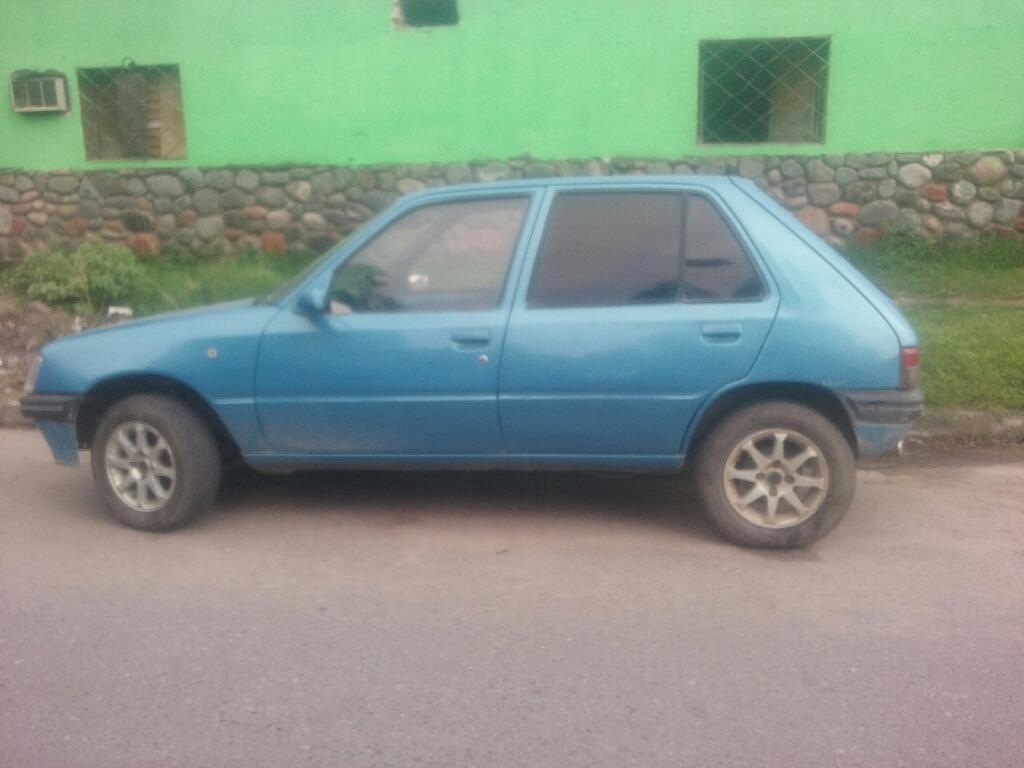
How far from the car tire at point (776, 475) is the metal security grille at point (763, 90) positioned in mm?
5970

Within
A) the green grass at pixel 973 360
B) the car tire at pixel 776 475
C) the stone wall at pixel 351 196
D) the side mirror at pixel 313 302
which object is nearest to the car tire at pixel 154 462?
the side mirror at pixel 313 302

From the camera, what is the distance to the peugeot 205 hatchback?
15.7 feet

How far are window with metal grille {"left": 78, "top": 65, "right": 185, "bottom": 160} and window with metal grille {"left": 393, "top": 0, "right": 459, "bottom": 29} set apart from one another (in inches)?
93.3

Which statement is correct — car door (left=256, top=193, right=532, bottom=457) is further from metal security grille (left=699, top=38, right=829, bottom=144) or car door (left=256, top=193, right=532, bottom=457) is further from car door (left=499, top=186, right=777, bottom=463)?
metal security grille (left=699, top=38, right=829, bottom=144)

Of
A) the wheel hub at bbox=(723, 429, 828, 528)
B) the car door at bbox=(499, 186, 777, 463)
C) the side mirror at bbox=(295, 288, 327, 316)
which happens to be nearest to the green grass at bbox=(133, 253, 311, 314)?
the side mirror at bbox=(295, 288, 327, 316)

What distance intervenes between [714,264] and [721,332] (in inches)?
13.6

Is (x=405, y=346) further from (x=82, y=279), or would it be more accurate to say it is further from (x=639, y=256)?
(x=82, y=279)

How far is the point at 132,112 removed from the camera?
11.0 metres

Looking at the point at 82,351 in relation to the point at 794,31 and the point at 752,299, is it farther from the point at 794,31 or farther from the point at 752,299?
the point at 794,31

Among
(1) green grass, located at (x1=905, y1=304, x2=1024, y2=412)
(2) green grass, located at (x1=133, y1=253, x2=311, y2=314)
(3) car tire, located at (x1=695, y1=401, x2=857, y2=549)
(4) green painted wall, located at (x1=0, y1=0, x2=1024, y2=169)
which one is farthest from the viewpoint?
(4) green painted wall, located at (x1=0, y1=0, x2=1024, y2=169)

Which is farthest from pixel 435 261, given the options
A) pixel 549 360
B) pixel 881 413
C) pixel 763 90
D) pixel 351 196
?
pixel 763 90

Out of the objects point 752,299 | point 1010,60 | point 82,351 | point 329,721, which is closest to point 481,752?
Answer: point 329,721

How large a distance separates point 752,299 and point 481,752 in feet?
8.05

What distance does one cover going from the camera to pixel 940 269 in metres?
9.63
